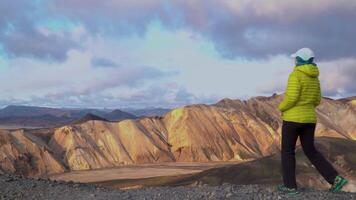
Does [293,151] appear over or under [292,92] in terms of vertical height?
under

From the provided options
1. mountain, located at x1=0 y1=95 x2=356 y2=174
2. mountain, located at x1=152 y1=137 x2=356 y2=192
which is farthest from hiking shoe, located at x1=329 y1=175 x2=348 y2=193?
mountain, located at x1=0 y1=95 x2=356 y2=174

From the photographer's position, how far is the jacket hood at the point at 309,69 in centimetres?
737

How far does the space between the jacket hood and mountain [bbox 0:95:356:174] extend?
5589cm

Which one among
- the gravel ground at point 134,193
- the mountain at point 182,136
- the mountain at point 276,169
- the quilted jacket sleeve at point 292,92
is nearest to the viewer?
the quilted jacket sleeve at point 292,92

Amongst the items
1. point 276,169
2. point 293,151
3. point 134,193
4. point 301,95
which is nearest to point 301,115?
point 301,95

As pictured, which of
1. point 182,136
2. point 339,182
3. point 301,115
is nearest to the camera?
point 301,115

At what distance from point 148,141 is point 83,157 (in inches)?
344

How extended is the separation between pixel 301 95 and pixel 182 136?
202ft

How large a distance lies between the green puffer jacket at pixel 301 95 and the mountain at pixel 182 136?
55783 millimetres

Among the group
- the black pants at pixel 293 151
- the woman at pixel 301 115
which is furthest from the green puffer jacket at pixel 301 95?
the black pants at pixel 293 151

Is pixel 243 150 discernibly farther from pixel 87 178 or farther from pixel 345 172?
pixel 345 172

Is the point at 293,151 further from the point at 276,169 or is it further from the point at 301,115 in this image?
the point at 276,169

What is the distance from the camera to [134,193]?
8.31 meters

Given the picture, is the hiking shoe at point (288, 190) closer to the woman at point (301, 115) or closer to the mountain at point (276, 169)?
the woman at point (301, 115)
